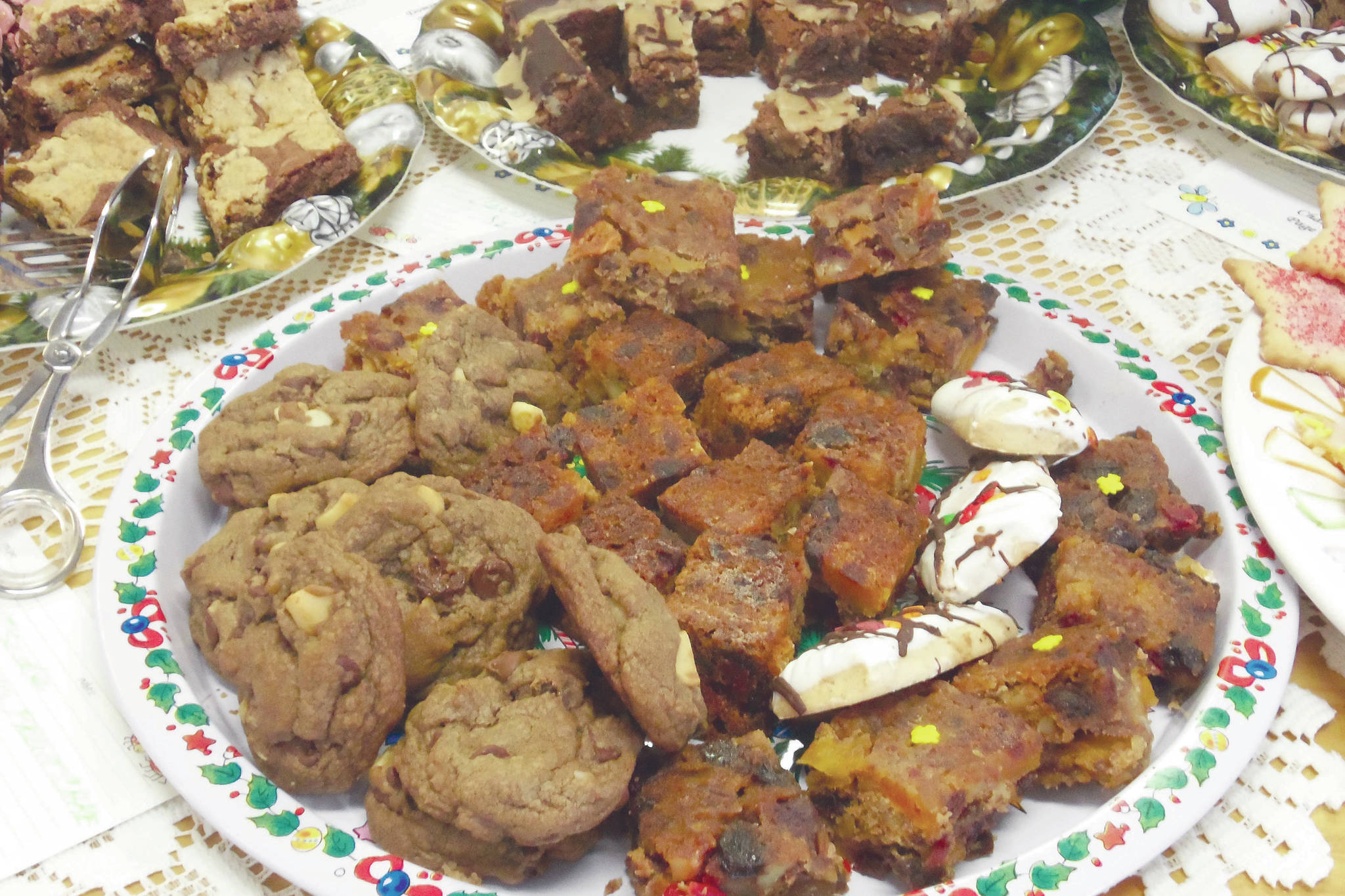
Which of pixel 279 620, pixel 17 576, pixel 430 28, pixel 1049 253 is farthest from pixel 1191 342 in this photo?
pixel 17 576

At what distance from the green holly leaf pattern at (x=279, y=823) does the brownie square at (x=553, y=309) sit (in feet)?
4.46

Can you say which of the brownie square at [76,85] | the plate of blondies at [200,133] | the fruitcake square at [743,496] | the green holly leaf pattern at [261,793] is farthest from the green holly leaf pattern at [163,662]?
the brownie square at [76,85]

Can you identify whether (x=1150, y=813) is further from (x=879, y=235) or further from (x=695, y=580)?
(x=879, y=235)

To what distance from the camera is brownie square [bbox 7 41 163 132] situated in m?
3.38

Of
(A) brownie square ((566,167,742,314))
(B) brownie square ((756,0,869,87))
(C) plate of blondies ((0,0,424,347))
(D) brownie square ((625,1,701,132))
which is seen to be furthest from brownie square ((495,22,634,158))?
(A) brownie square ((566,167,742,314))

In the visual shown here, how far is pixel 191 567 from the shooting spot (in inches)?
82.5

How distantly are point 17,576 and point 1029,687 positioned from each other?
2.39m

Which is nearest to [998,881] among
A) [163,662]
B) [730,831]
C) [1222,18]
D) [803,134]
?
[730,831]

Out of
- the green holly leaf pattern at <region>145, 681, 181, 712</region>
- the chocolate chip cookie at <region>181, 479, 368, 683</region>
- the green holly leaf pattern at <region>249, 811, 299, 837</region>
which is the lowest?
the green holly leaf pattern at <region>249, 811, 299, 837</region>

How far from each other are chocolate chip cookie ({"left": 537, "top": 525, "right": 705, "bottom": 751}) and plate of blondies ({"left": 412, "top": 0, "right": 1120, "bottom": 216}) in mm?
1761

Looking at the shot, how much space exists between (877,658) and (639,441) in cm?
86

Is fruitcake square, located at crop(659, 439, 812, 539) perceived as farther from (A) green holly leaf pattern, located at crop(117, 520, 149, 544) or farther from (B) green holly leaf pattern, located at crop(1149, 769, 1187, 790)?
(A) green holly leaf pattern, located at crop(117, 520, 149, 544)

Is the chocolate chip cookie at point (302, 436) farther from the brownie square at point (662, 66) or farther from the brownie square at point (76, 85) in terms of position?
the brownie square at point (662, 66)

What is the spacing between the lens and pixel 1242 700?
1.91m
